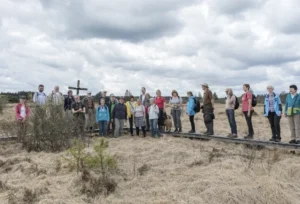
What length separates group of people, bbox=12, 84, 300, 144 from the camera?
945 centimetres

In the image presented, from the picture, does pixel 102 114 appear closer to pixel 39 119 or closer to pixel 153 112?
pixel 153 112

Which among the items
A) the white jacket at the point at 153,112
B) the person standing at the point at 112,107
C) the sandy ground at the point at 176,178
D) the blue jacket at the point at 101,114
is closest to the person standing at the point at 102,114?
the blue jacket at the point at 101,114

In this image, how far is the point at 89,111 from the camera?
40.3ft

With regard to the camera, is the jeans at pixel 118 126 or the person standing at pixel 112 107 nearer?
the jeans at pixel 118 126

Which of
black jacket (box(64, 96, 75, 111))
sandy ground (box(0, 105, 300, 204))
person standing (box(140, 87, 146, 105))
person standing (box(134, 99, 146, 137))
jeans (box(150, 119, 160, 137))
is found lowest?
sandy ground (box(0, 105, 300, 204))

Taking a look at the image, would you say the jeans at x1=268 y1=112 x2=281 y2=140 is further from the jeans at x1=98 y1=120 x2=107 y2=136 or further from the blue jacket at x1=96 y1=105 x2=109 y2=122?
the jeans at x1=98 y1=120 x2=107 y2=136

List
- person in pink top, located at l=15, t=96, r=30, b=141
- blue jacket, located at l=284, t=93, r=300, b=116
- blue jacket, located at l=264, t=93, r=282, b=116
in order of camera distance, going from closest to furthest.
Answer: blue jacket, located at l=284, t=93, r=300, b=116
blue jacket, located at l=264, t=93, r=282, b=116
person in pink top, located at l=15, t=96, r=30, b=141

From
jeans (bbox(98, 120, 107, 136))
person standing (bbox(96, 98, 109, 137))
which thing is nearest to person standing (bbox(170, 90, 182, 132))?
person standing (bbox(96, 98, 109, 137))

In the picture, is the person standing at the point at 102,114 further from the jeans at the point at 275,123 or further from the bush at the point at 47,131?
the jeans at the point at 275,123

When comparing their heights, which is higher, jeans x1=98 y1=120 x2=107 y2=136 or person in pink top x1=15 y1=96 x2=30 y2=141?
person in pink top x1=15 y1=96 x2=30 y2=141

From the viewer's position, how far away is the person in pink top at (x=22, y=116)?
32.2 ft

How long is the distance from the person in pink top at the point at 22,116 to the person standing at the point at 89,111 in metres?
2.18

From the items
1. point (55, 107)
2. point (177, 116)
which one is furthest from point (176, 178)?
point (177, 116)

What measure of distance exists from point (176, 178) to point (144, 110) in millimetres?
6034
